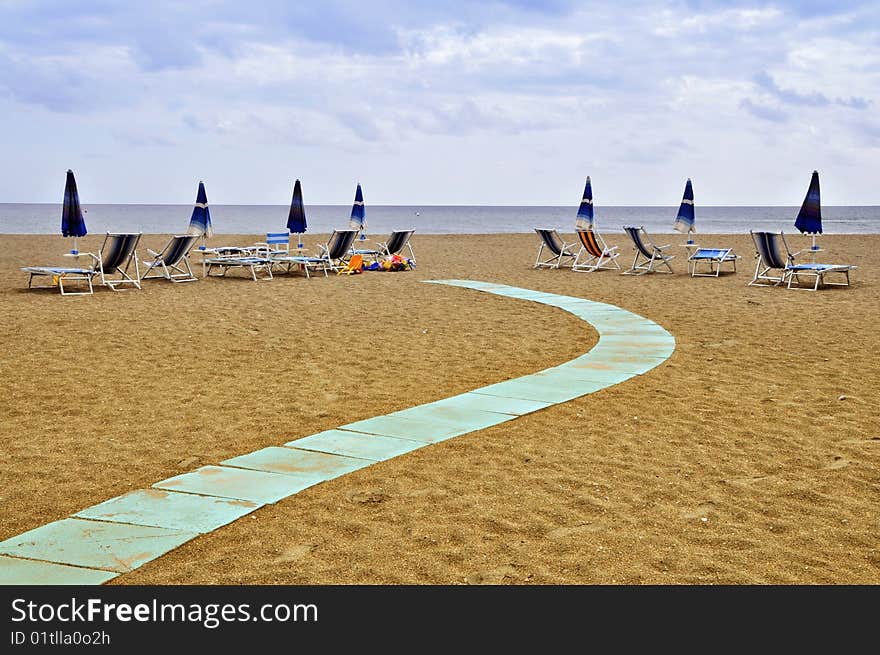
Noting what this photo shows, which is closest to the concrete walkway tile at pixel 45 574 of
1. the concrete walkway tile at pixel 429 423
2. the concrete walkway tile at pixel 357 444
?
the concrete walkway tile at pixel 357 444

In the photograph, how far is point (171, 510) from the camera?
12.9 feet

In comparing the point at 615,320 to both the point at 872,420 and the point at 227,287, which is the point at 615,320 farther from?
the point at 227,287

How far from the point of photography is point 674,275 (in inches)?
672

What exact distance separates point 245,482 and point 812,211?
13480mm

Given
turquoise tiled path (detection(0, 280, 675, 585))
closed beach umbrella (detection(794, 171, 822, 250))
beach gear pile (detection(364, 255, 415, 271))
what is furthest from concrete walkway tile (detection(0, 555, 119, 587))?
beach gear pile (detection(364, 255, 415, 271))

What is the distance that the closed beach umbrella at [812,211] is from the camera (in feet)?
49.9

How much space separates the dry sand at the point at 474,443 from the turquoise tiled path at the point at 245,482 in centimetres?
13

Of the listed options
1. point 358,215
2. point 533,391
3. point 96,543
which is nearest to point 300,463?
point 96,543

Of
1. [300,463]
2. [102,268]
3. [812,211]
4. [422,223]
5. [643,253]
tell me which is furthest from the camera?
[422,223]

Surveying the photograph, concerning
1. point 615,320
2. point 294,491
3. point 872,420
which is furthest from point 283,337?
point 872,420

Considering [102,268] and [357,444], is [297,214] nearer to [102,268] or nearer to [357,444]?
[102,268]

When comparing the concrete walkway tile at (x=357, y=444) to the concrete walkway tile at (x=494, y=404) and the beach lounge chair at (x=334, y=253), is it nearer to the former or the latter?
the concrete walkway tile at (x=494, y=404)

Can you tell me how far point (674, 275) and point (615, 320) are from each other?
284 inches

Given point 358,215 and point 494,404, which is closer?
point 494,404
